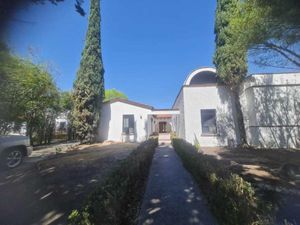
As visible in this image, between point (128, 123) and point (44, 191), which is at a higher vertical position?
point (128, 123)

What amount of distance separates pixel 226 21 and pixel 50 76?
52.4 ft

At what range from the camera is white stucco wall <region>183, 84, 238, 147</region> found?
15172mm

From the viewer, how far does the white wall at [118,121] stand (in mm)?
19203

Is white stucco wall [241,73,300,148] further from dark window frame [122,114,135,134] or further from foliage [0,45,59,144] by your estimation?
foliage [0,45,59,144]

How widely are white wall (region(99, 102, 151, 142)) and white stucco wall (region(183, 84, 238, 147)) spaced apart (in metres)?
5.17

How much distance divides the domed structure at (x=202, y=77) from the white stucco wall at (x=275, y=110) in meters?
3.72

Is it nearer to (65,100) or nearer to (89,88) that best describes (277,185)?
(89,88)

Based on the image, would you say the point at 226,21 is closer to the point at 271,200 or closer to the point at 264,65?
the point at 264,65

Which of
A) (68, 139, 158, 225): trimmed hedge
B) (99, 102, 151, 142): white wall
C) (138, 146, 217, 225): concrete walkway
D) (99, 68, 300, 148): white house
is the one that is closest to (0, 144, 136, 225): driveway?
(68, 139, 158, 225): trimmed hedge

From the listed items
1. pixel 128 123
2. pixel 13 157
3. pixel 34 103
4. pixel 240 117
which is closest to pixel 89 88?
pixel 34 103

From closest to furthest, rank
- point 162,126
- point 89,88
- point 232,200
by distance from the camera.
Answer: point 232,200 < point 89,88 < point 162,126

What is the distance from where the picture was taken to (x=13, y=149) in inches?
350

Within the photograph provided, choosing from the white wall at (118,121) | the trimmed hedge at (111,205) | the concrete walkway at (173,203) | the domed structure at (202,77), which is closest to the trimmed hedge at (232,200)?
the concrete walkway at (173,203)

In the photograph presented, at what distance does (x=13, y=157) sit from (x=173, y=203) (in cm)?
791
